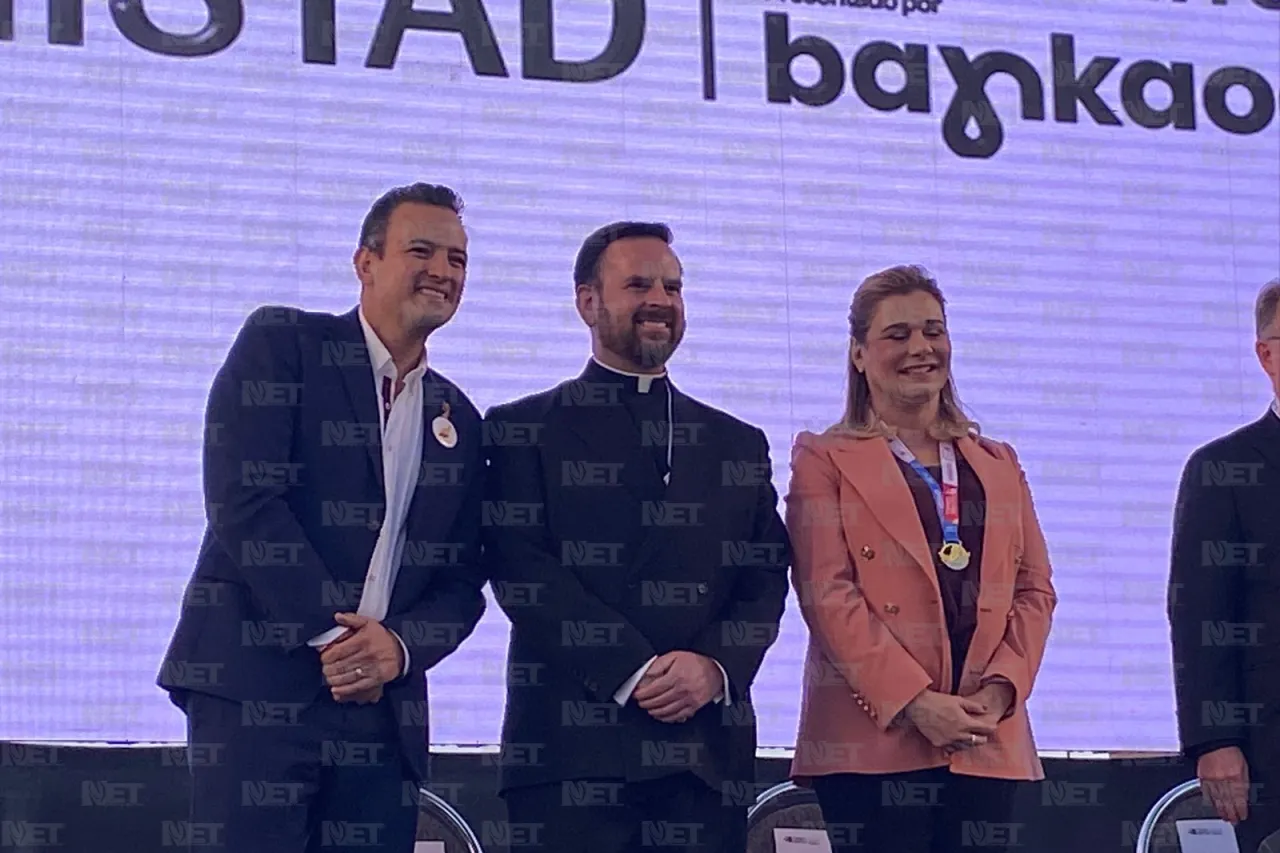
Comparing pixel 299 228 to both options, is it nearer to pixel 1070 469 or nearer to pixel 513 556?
pixel 513 556

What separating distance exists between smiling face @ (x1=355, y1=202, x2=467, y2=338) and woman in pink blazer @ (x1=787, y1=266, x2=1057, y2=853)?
2.55 feet

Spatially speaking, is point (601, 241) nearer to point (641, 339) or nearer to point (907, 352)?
point (641, 339)

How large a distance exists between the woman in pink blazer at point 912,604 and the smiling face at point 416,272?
0.78 metres

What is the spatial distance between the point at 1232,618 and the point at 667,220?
144cm

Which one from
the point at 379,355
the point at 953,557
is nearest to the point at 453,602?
the point at 379,355

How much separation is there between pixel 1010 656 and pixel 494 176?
4.88 ft

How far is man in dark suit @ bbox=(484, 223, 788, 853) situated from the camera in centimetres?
393

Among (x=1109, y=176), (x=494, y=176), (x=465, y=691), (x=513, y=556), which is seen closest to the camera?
(x=513, y=556)

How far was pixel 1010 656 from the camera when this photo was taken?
13.5 feet

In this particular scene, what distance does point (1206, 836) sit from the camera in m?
4.70

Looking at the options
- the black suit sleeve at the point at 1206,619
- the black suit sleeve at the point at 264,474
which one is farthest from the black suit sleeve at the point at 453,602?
the black suit sleeve at the point at 1206,619

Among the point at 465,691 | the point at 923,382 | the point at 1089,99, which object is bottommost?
the point at 465,691

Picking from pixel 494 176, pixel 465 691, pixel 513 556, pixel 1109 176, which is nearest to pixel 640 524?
pixel 513 556

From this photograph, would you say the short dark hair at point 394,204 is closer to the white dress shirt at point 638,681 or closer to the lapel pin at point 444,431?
the lapel pin at point 444,431
